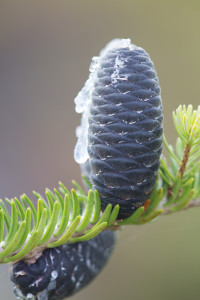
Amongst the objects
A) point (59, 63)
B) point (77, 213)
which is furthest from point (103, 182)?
point (59, 63)

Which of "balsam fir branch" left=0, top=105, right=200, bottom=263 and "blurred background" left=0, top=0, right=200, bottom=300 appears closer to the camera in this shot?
"balsam fir branch" left=0, top=105, right=200, bottom=263

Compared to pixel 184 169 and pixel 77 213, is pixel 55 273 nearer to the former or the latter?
pixel 77 213

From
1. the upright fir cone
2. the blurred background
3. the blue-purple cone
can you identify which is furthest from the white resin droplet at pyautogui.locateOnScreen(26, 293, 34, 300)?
the blurred background

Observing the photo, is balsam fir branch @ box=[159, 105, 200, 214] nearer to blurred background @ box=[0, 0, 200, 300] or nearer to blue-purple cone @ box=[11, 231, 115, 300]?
blue-purple cone @ box=[11, 231, 115, 300]

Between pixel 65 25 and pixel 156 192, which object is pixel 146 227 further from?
pixel 65 25

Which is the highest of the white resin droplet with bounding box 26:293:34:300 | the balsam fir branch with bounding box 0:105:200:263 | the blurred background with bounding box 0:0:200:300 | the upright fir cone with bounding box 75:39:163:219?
the blurred background with bounding box 0:0:200:300

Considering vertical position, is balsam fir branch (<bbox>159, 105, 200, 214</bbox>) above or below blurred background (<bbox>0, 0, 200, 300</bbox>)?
below

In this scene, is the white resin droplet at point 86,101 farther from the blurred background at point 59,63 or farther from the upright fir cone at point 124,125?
the blurred background at point 59,63
